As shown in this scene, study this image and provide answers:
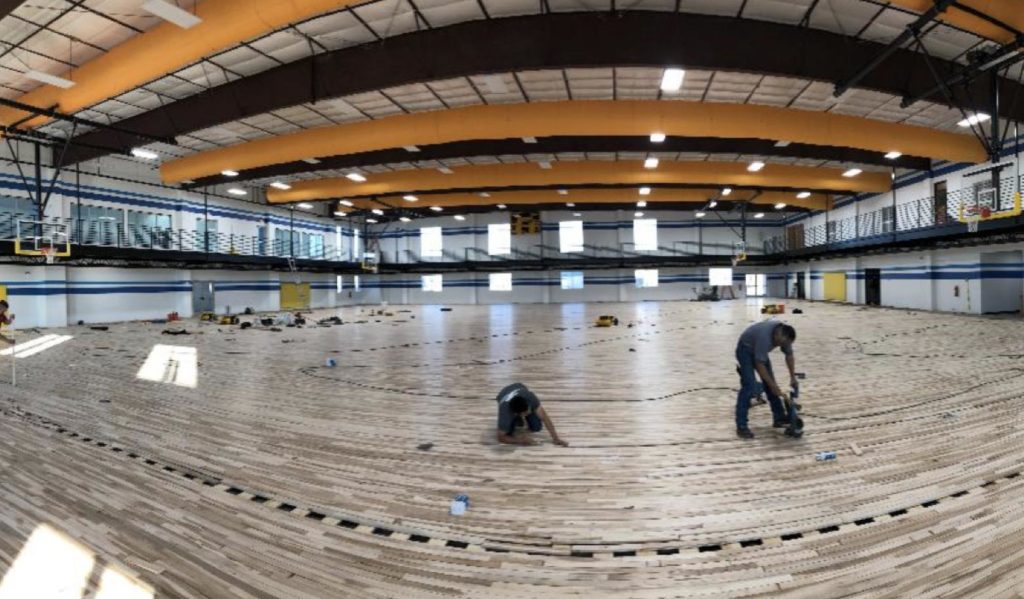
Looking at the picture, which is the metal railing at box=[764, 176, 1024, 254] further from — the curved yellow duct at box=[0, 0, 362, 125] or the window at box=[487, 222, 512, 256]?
the curved yellow duct at box=[0, 0, 362, 125]

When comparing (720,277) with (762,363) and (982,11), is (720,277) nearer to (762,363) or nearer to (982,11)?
(982,11)

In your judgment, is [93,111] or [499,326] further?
[499,326]

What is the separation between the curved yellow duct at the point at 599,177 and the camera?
2119 cm

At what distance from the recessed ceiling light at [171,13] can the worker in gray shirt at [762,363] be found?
1053cm

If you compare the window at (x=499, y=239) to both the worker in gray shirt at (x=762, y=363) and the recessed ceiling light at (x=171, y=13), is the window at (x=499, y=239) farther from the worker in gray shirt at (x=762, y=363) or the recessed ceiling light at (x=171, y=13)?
the worker in gray shirt at (x=762, y=363)

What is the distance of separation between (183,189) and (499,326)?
1907cm

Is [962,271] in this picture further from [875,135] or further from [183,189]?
[183,189]

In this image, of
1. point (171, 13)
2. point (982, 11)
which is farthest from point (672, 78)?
point (171, 13)

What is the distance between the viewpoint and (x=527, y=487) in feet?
12.9

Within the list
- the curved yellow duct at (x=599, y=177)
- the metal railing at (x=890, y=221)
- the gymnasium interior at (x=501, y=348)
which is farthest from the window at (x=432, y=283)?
the metal railing at (x=890, y=221)

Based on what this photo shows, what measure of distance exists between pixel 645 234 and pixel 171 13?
3450 cm

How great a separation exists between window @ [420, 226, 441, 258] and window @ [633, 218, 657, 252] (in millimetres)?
16613

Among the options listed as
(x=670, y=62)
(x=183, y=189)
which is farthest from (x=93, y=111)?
(x=670, y=62)

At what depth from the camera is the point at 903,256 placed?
25.2m
